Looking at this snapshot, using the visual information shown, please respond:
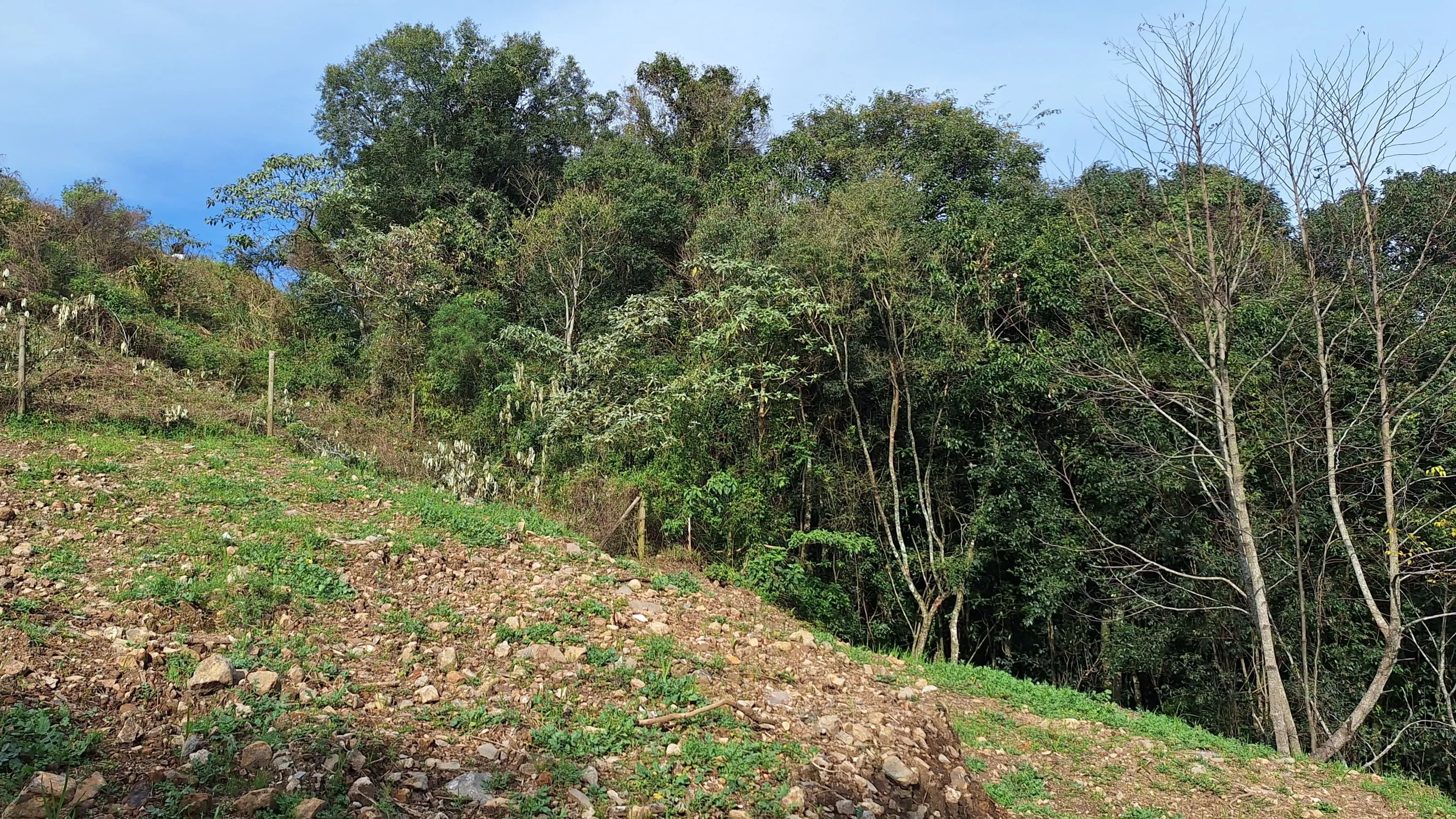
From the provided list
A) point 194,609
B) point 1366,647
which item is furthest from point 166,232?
point 1366,647

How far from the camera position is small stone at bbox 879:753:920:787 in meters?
3.81

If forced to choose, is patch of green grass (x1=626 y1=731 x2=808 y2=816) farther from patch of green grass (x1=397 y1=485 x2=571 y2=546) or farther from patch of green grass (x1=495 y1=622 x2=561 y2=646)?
patch of green grass (x1=397 y1=485 x2=571 y2=546)

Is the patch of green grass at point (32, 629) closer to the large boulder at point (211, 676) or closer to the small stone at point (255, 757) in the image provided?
the large boulder at point (211, 676)

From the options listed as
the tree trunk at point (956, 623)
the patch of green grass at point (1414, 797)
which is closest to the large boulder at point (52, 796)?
the patch of green grass at point (1414, 797)

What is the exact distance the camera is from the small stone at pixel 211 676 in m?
3.51

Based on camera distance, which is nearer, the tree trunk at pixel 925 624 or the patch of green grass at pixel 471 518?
the patch of green grass at pixel 471 518

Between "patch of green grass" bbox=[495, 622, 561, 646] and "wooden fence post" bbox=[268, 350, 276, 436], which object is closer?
"patch of green grass" bbox=[495, 622, 561, 646]

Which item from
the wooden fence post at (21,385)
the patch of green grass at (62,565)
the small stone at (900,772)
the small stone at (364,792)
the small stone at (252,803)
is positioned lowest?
the small stone at (900,772)

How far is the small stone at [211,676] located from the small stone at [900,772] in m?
3.15

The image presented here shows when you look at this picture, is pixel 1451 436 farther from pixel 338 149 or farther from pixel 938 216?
pixel 338 149

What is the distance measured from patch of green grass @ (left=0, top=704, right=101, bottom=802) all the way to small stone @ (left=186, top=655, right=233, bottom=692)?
451mm

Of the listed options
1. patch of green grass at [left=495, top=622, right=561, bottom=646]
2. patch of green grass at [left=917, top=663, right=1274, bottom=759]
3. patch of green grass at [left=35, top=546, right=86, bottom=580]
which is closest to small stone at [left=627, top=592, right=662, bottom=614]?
patch of green grass at [left=495, top=622, right=561, bottom=646]

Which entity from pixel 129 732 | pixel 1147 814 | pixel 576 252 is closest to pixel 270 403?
pixel 576 252

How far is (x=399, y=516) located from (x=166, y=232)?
13673 mm
